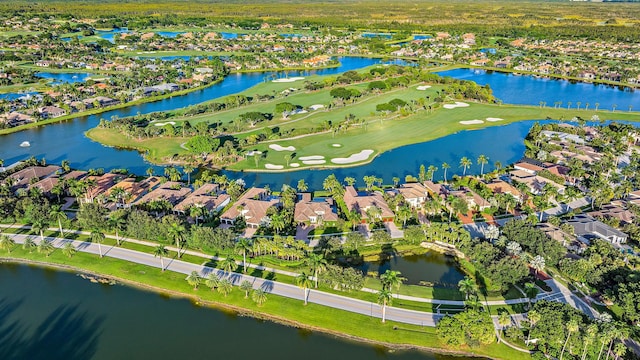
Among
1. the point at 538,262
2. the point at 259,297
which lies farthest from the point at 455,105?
the point at 259,297

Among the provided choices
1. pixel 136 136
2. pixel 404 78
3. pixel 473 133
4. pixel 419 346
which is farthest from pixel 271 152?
pixel 404 78

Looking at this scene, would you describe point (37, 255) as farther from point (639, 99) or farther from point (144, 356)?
point (639, 99)

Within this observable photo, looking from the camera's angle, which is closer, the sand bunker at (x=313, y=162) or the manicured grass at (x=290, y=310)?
the manicured grass at (x=290, y=310)

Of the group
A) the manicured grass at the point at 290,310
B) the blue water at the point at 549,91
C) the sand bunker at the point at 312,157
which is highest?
the blue water at the point at 549,91

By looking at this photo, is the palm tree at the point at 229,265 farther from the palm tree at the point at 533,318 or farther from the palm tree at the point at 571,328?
the palm tree at the point at 571,328

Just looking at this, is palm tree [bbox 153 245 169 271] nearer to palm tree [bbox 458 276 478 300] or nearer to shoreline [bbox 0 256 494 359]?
shoreline [bbox 0 256 494 359]

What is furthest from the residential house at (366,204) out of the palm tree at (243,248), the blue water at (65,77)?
the blue water at (65,77)

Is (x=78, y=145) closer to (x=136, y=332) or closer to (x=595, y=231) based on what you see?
(x=136, y=332)
